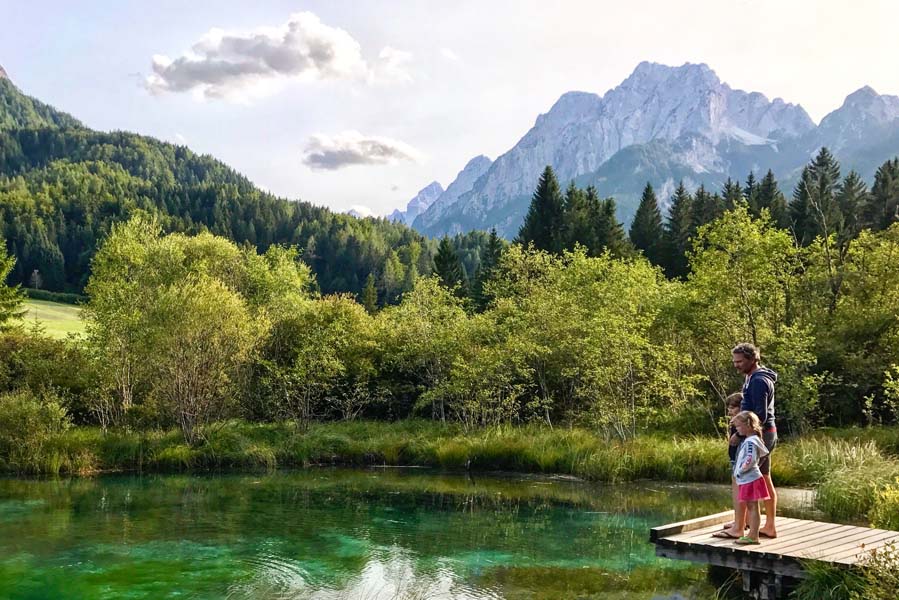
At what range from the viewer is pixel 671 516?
1669 centimetres

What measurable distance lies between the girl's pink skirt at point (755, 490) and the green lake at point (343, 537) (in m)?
2.39

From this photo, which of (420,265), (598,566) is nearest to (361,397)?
(598,566)

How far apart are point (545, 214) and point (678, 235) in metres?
12.6

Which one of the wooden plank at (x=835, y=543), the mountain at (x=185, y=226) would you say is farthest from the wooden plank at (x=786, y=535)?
the mountain at (x=185, y=226)

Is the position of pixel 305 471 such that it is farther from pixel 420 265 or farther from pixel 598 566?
pixel 420 265

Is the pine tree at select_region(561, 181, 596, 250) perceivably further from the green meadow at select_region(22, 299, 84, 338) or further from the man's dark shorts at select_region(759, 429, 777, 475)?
the man's dark shorts at select_region(759, 429, 777, 475)

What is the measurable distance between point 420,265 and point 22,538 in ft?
454

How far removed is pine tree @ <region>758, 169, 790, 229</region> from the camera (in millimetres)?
62375

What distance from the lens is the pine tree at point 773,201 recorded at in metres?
62.4

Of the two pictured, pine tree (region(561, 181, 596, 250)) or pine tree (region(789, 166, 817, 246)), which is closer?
pine tree (region(789, 166, 817, 246))

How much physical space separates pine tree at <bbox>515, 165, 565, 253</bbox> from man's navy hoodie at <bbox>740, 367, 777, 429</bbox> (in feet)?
196

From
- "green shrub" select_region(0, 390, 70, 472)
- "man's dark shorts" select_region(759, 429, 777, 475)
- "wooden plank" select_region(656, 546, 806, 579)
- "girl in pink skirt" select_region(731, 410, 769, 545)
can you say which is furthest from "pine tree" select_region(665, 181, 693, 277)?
"girl in pink skirt" select_region(731, 410, 769, 545)

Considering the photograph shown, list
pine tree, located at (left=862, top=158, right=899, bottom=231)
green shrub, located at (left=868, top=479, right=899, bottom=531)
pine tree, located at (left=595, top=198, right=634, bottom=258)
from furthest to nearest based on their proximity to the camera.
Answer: pine tree, located at (left=862, top=158, right=899, bottom=231) → pine tree, located at (left=595, top=198, right=634, bottom=258) → green shrub, located at (left=868, top=479, right=899, bottom=531)

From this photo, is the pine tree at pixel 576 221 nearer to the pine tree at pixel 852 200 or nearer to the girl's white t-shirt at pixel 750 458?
the pine tree at pixel 852 200
